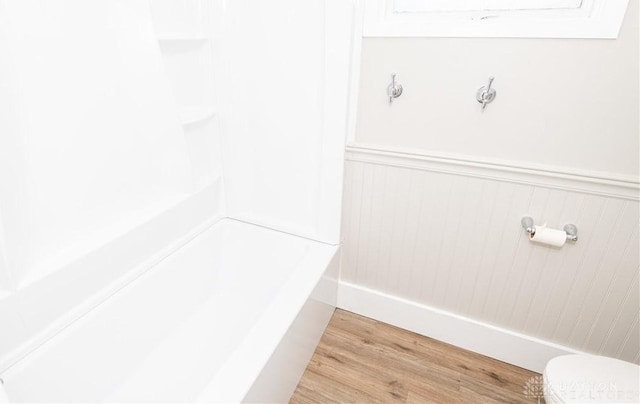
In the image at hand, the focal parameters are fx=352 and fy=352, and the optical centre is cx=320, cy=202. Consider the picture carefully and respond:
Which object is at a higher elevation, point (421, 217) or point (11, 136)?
point (11, 136)

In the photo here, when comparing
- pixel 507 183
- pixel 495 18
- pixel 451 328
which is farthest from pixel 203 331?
pixel 495 18

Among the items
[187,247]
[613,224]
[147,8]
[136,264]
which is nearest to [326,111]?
[147,8]

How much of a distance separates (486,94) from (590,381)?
102 centimetres

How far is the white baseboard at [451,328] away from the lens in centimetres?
164

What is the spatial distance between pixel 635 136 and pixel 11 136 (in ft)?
6.44

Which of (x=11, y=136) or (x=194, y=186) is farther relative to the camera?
(x=194, y=186)

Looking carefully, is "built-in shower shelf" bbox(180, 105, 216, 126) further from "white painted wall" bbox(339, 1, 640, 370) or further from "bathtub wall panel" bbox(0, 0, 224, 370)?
"white painted wall" bbox(339, 1, 640, 370)

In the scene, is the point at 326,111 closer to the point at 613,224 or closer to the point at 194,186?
the point at 194,186

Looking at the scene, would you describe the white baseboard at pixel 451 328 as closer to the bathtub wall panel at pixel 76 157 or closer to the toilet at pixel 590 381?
the toilet at pixel 590 381

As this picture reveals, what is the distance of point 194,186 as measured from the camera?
172 centimetres

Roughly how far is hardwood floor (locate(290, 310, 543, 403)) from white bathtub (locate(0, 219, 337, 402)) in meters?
0.10

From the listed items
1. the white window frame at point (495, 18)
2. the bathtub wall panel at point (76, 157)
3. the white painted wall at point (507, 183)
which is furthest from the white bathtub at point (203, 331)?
the white window frame at point (495, 18)

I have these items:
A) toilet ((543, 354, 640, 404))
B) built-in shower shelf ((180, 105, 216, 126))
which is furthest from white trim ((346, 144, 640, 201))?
built-in shower shelf ((180, 105, 216, 126))

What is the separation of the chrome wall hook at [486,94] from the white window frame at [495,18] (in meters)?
0.17
